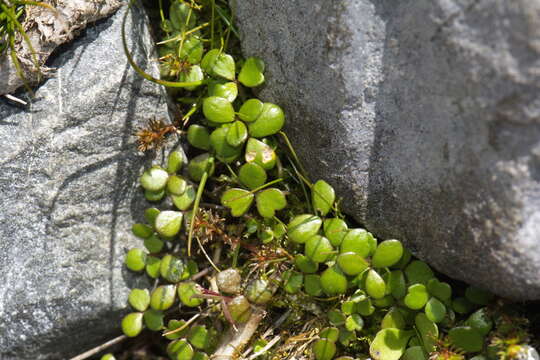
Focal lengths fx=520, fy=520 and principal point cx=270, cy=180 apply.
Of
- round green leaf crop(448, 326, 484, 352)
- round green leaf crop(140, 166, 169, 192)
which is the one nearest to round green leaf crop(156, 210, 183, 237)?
round green leaf crop(140, 166, 169, 192)

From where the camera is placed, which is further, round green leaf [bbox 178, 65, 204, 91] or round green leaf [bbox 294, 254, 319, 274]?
round green leaf [bbox 178, 65, 204, 91]

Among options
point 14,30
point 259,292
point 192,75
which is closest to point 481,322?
point 259,292

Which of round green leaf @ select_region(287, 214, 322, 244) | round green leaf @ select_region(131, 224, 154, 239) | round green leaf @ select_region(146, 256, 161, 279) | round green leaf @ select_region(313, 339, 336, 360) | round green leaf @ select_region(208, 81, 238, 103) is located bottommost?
round green leaf @ select_region(313, 339, 336, 360)

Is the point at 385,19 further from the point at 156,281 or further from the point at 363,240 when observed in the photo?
the point at 156,281

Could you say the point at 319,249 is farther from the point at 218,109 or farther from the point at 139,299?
the point at 139,299

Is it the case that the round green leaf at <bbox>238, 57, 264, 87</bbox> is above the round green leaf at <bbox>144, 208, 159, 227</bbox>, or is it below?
above

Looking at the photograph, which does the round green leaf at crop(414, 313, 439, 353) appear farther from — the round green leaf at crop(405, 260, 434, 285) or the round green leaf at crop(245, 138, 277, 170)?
the round green leaf at crop(245, 138, 277, 170)
